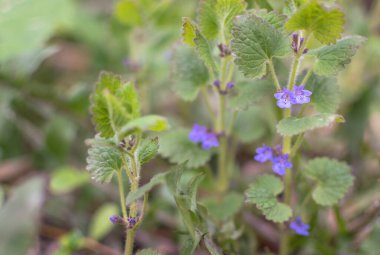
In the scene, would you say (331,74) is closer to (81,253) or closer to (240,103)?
(240,103)

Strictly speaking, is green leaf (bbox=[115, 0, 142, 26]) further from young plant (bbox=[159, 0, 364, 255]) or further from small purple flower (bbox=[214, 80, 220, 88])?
small purple flower (bbox=[214, 80, 220, 88])

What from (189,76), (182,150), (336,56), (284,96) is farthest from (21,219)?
(336,56)

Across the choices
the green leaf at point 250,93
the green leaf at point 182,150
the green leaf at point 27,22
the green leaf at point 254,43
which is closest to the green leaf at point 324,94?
the green leaf at point 250,93

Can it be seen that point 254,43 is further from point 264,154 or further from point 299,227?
point 299,227

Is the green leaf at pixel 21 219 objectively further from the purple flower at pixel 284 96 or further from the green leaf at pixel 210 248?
the purple flower at pixel 284 96

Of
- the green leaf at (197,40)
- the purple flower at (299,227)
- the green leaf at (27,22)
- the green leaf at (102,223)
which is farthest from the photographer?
the green leaf at (27,22)

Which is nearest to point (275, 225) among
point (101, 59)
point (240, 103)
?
point (240, 103)
